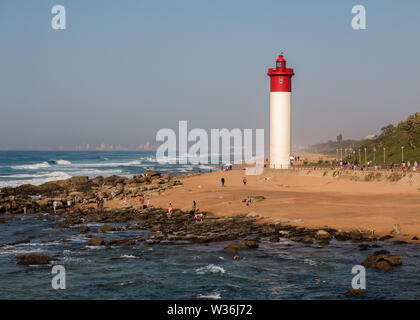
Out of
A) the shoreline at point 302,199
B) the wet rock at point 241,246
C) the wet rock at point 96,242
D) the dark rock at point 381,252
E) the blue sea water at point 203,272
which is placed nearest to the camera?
the blue sea water at point 203,272

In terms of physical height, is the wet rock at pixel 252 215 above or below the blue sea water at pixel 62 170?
above

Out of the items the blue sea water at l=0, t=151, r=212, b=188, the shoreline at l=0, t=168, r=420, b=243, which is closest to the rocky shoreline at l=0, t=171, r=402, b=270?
the shoreline at l=0, t=168, r=420, b=243

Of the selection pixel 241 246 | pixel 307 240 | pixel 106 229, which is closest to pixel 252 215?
pixel 307 240

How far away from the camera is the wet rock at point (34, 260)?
72.9ft

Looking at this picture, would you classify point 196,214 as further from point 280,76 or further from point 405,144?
point 405,144

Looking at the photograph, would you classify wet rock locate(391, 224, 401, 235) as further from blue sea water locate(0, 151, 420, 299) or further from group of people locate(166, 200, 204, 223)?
group of people locate(166, 200, 204, 223)

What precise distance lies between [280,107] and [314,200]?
16283 mm

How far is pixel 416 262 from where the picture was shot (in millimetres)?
20203

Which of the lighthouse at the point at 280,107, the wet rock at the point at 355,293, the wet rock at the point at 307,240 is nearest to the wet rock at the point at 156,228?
the wet rock at the point at 307,240

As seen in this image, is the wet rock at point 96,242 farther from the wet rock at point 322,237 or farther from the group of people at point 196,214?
the wet rock at point 322,237

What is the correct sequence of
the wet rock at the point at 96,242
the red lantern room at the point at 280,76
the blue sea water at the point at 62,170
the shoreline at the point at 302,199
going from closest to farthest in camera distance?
1. the wet rock at the point at 96,242
2. the shoreline at the point at 302,199
3. the red lantern room at the point at 280,76
4. the blue sea water at the point at 62,170

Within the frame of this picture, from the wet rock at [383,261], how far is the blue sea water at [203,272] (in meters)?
0.34
